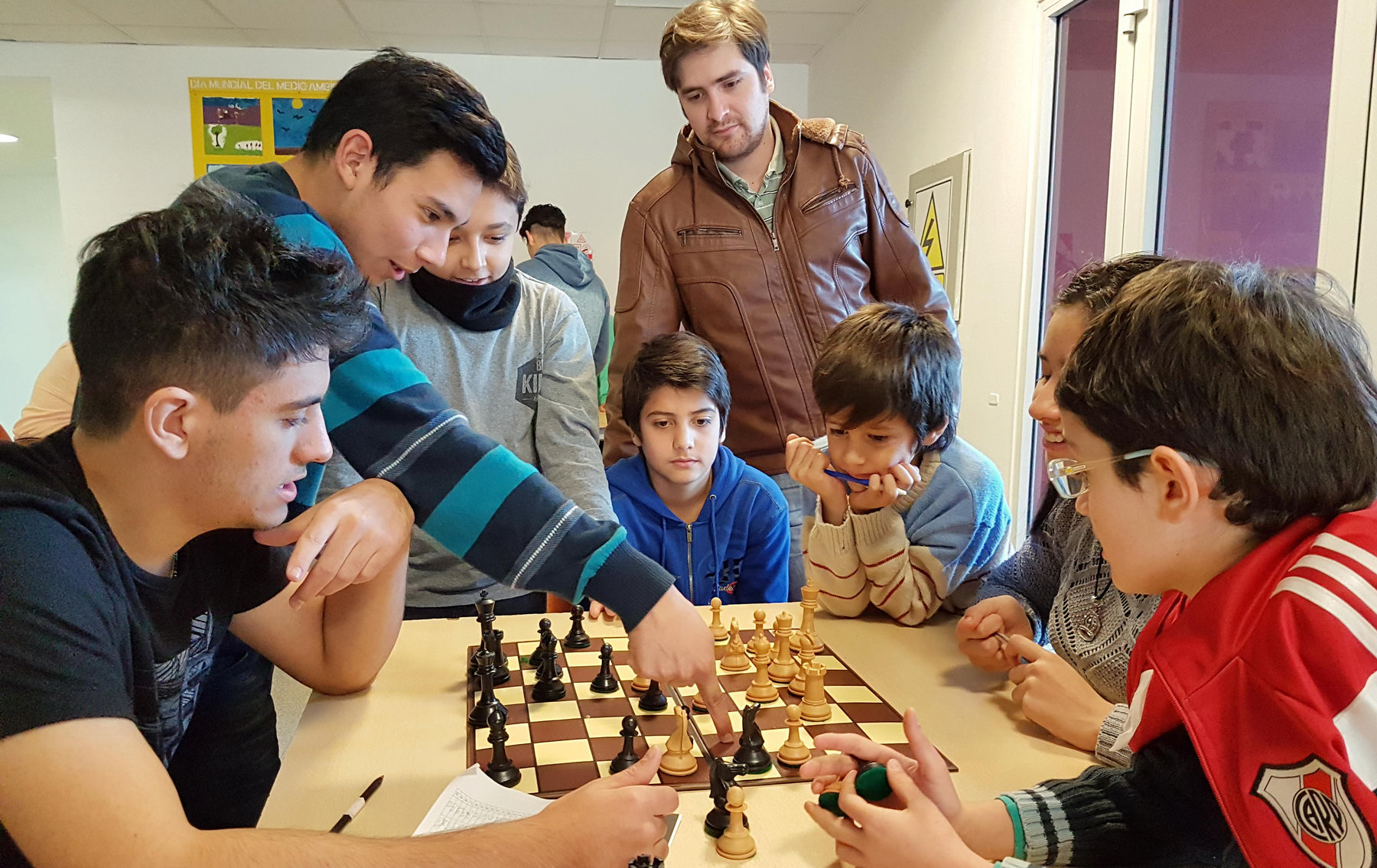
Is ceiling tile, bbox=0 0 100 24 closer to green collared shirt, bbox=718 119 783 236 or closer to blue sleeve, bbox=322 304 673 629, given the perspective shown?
green collared shirt, bbox=718 119 783 236

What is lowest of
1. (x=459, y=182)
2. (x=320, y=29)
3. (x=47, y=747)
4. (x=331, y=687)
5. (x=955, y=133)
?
(x=331, y=687)

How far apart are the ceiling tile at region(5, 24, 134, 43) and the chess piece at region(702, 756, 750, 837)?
6.27 metres

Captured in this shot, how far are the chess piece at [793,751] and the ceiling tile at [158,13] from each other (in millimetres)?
5514

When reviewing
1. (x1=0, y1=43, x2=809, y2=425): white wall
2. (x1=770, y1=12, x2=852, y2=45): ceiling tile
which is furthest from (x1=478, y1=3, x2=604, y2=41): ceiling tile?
(x1=770, y1=12, x2=852, y2=45): ceiling tile

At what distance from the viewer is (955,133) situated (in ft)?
14.1

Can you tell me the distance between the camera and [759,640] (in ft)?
5.48

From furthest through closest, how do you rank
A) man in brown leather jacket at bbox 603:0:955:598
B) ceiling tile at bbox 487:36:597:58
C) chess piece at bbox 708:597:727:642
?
ceiling tile at bbox 487:36:597:58
man in brown leather jacket at bbox 603:0:955:598
chess piece at bbox 708:597:727:642

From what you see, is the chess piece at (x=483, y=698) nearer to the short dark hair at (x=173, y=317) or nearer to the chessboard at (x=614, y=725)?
the chessboard at (x=614, y=725)

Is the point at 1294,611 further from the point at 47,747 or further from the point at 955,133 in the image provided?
the point at 955,133

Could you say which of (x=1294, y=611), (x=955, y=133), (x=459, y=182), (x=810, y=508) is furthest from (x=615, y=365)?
(x=955, y=133)

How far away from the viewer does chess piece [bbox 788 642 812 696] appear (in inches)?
59.3

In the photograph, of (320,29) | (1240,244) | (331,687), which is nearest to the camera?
(331,687)

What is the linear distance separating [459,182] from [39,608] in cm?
89

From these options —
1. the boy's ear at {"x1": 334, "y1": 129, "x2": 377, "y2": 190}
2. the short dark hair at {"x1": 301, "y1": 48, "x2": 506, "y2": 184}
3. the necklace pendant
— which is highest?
the short dark hair at {"x1": 301, "y1": 48, "x2": 506, "y2": 184}
